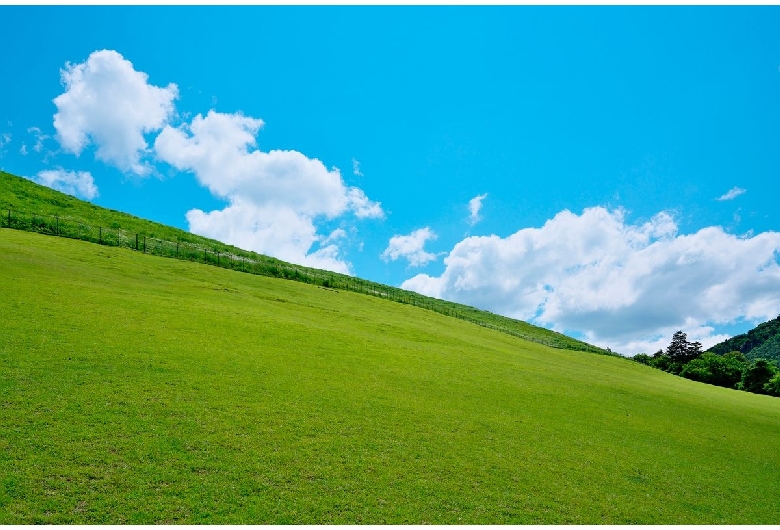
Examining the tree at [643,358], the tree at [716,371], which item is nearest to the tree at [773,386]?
the tree at [716,371]

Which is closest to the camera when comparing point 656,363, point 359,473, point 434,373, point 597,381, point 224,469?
point 224,469

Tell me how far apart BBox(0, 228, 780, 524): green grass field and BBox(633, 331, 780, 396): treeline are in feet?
236

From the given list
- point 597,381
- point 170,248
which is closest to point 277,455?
point 597,381

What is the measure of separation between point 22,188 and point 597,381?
7721cm

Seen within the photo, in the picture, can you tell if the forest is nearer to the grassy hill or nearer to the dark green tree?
the dark green tree

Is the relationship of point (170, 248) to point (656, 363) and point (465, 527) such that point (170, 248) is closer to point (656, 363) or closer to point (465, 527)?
point (465, 527)

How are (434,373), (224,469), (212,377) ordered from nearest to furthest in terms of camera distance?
(224,469)
(212,377)
(434,373)

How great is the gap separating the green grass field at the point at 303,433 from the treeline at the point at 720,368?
71840 millimetres

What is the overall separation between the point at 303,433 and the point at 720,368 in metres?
111

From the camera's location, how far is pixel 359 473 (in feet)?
42.7

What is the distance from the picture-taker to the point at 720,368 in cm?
9719

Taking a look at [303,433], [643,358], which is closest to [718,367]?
[643,358]

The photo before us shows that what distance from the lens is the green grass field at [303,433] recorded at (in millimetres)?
11250

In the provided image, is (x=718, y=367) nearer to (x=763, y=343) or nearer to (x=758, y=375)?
(x=758, y=375)
